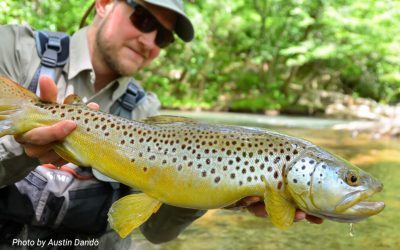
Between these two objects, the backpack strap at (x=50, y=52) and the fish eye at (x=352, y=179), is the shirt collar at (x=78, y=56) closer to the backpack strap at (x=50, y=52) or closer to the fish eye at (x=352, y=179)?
the backpack strap at (x=50, y=52)

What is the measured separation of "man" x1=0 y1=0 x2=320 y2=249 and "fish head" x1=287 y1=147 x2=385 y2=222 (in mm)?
1209

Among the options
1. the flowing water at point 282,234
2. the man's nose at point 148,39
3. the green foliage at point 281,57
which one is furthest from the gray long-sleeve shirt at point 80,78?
the green foliage at point 281,57

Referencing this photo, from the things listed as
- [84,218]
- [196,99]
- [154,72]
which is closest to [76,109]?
[84,218]

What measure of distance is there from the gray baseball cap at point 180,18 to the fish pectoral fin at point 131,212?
1587mm

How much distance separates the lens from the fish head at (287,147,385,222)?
2.04 m

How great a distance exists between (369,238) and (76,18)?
8497 millimetres

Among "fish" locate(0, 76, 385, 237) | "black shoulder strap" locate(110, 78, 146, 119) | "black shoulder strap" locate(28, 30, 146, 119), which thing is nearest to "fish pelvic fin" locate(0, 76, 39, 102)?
A: "fish" locate(0, 76, 385, 237)

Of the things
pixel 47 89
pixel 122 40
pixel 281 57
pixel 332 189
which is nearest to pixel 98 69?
pixel 122 40

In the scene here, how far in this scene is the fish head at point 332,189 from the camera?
2041mm

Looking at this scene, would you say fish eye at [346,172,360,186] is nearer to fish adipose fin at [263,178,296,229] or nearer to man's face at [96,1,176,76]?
fish adipose fin at [263,178,296,229]

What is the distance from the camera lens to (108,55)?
11.1 feet

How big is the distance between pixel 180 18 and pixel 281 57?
82.8 ft

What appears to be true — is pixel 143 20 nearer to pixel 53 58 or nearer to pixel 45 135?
pixel 53 58

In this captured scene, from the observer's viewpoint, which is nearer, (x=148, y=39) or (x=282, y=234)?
(x=148, y=39)
